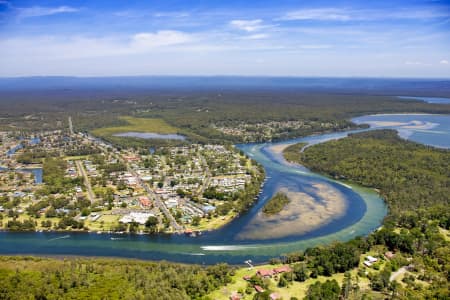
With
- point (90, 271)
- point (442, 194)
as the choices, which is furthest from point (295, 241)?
point (442, 194)

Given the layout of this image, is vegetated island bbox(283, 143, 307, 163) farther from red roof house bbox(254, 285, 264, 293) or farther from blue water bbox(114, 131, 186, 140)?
red roof house bbox(254, 285, 264, 293)

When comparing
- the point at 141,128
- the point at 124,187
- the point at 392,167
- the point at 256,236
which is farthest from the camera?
the point at 141,128

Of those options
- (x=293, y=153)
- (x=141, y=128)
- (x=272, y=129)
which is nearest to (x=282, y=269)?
(x=293, y=153)

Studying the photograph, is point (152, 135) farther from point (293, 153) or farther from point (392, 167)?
point (392, 167)

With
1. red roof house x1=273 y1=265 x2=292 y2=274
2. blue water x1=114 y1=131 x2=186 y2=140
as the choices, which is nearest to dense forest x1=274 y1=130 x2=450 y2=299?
red roof house x1=273 y1=265 x2=292 y2=274

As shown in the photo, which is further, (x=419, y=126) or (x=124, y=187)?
(x=419, y=126)
